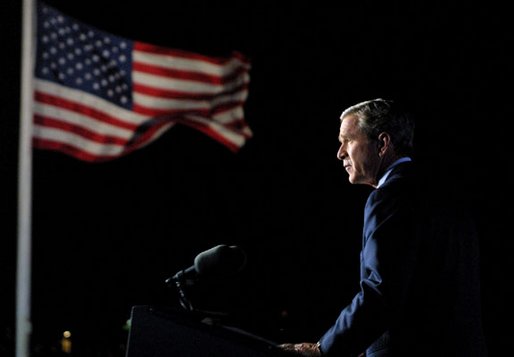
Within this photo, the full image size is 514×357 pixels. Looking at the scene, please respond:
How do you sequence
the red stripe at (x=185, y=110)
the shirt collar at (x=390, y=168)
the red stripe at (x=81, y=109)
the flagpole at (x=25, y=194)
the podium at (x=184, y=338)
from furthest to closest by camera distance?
the red stripe at (x=185, y=110)
the red stripe at (x=81, y=109)
the flagpole at (x=25, y=194)
the shirt collar at (x=390, y=168)
the podium at (x=184, y=338)

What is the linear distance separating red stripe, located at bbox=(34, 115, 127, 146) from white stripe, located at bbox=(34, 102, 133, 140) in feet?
0.08

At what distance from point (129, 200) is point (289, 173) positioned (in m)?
15.4

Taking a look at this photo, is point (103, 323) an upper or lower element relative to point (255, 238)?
lower

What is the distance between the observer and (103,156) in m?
5.98

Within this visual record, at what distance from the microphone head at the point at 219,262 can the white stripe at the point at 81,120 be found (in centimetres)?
343

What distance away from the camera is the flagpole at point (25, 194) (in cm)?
415

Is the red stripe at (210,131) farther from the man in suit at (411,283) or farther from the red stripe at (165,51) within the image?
the man in suit at (411,283)

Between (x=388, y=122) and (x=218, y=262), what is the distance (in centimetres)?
102

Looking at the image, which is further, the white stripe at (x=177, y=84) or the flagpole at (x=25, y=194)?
the white stripe at (x=177, y=84)

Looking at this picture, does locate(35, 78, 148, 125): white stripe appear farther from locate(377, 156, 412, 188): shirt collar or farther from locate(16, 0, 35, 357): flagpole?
locate(377, 156, 412, 188): shirt collar

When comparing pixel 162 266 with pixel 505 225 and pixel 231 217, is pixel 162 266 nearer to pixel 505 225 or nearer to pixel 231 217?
pixel 231 217

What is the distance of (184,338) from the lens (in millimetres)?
2152

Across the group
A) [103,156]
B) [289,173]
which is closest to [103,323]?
[289,173]

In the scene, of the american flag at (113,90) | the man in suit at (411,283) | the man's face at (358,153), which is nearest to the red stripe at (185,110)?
the american flag at (113,90)
